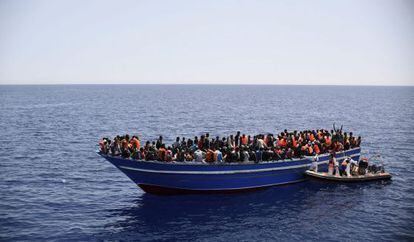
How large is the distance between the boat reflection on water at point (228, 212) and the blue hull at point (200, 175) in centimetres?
58

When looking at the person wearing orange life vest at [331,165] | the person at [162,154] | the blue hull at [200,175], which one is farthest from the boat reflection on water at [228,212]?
the person at [162,154]

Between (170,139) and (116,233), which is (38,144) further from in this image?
(116,233)

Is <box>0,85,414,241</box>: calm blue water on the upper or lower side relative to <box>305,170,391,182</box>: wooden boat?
lower

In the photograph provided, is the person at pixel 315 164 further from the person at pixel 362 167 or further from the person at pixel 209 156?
the person at pixel 209 156

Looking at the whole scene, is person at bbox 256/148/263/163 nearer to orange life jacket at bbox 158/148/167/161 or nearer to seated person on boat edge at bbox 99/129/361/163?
seated person on boat edge at bbox 99/129/361/163

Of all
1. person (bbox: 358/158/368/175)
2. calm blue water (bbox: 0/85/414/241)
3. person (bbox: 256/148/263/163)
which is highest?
person (bbox: 256/148/263/163)

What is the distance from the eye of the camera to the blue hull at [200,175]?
23.8 metres

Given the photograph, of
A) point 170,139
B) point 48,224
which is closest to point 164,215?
point 48,224

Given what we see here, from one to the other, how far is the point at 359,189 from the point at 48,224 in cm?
2095

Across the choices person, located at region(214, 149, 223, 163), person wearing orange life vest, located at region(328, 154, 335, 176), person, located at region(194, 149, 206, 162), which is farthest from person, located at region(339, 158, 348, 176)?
person, located at region(194, 149, 206, 162)

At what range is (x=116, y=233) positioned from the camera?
19844 millimetres

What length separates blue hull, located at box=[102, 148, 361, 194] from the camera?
23828mm

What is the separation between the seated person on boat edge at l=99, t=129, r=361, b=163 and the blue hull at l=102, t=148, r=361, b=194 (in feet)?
1.33

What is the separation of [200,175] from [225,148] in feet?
8.45
